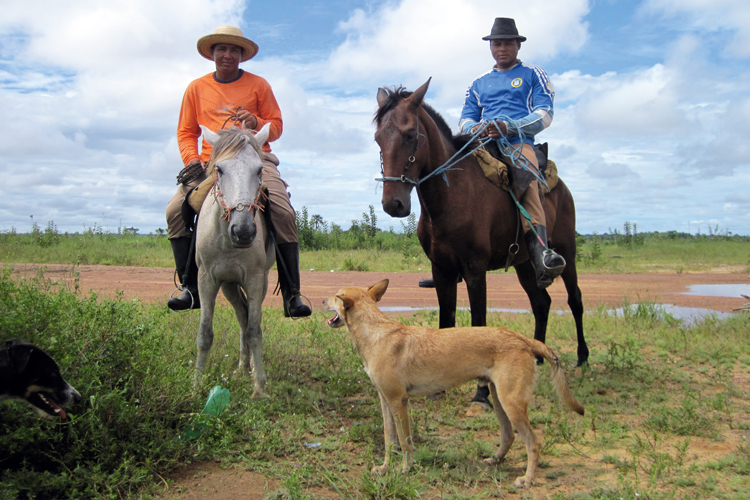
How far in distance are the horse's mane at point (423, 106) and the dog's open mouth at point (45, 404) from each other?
131 inches

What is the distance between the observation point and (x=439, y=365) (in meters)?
3.73

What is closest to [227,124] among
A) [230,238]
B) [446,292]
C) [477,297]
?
[230,238]

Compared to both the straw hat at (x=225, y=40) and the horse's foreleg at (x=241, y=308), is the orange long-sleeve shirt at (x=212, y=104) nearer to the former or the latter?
the straw hat at (x=225, y=40)

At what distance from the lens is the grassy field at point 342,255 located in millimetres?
15273

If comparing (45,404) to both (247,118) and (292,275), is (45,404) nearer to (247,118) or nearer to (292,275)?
(292,275)

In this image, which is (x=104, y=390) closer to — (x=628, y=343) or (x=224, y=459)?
(x=224, y=459)

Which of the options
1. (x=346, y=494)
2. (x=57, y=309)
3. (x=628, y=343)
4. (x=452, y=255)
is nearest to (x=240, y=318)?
(x=57, y=309)

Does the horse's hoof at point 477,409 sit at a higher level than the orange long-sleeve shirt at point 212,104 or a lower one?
lower

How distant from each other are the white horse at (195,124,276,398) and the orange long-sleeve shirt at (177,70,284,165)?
0.75 meters

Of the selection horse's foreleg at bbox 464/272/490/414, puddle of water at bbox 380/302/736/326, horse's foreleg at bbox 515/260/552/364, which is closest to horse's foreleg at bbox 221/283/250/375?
horse's foreleg at bbox 464/272/490/414

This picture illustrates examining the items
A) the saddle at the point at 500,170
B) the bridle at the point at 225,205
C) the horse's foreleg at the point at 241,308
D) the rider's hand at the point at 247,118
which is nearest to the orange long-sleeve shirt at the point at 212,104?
the rider's hand at the point at 247,118

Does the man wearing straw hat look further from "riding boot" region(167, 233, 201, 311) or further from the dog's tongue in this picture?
the dog's tongue

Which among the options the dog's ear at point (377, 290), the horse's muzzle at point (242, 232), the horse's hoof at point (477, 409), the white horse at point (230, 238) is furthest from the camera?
the horse's hoof at point (477, 409)

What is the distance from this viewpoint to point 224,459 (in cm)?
364
